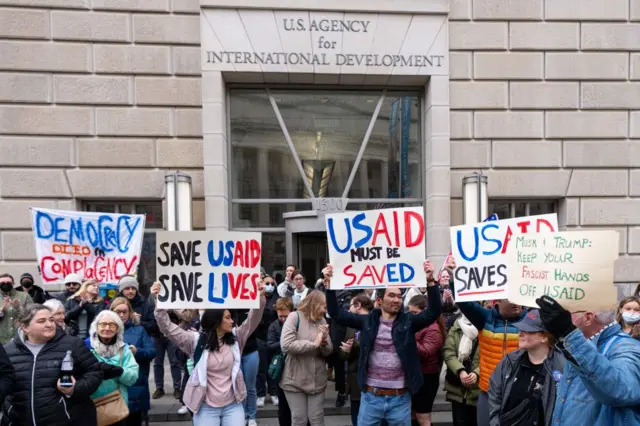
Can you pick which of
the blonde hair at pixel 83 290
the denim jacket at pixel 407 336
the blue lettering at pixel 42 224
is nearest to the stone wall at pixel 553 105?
the denim jacket at pixel 407 336

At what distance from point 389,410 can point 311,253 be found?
535 cm

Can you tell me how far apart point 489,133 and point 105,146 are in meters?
7.32

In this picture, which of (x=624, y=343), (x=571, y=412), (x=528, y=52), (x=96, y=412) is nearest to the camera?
(x=624, y=343)

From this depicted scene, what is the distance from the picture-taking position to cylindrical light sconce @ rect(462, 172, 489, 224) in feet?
30.1

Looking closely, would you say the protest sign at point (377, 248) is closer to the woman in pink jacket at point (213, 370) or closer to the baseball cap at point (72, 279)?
the woman in pink jacket at point (213, 370)

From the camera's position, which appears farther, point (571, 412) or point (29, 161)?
point (29, 161)

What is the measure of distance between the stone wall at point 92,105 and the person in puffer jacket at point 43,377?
5.41 m

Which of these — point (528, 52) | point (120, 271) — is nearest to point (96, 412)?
point (120, 271)

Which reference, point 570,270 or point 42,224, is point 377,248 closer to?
point 570,270

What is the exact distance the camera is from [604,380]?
7.07 ft

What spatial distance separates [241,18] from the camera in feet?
29.8

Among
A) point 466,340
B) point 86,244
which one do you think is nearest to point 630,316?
point 466,340

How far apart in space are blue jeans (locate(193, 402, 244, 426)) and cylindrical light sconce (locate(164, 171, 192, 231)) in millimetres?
4898

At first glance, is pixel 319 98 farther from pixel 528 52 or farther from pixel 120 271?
pixel 120 271
